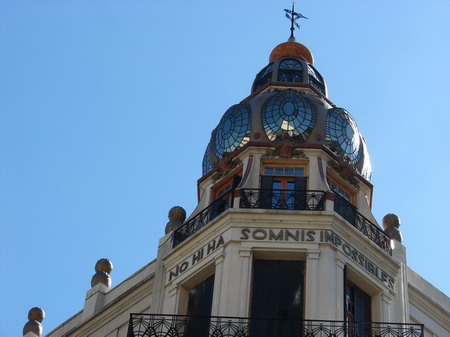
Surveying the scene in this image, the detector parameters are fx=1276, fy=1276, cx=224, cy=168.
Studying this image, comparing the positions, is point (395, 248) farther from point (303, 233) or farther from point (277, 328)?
point (277, 328)

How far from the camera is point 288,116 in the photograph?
32.7m

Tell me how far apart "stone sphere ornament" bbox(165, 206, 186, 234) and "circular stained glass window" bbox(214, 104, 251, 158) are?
5.90ft

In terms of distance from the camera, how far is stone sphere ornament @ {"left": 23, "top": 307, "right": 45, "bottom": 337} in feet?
117

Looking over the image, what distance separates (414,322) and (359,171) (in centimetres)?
442

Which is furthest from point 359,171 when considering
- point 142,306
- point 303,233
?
point 142,306

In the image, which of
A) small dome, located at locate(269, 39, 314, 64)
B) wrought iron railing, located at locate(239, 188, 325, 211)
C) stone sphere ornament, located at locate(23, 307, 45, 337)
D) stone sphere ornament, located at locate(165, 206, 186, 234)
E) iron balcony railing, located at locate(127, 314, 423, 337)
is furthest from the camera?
small dome, located at locate(269, 39, 314, 64)

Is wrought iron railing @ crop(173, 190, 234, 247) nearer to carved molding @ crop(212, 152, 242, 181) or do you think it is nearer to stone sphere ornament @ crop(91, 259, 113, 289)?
carved molding @ crop(212, 152, 242, 181)

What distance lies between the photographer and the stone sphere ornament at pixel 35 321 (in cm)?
3572

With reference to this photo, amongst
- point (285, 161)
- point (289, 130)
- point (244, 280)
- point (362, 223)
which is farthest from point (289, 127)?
point (244, 280)

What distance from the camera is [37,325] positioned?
3584cm

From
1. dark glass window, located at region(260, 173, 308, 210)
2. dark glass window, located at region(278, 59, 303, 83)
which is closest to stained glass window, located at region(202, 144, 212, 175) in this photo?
dark glass window, located at region(260, 173, 308, 210)

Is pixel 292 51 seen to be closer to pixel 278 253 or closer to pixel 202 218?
pixel 202 218

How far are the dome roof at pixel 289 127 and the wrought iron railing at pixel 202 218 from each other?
1.82 meters

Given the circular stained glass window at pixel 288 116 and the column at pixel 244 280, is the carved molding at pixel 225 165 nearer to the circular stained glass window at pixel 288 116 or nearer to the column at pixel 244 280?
the circular stained glass window at pixel 288 116
